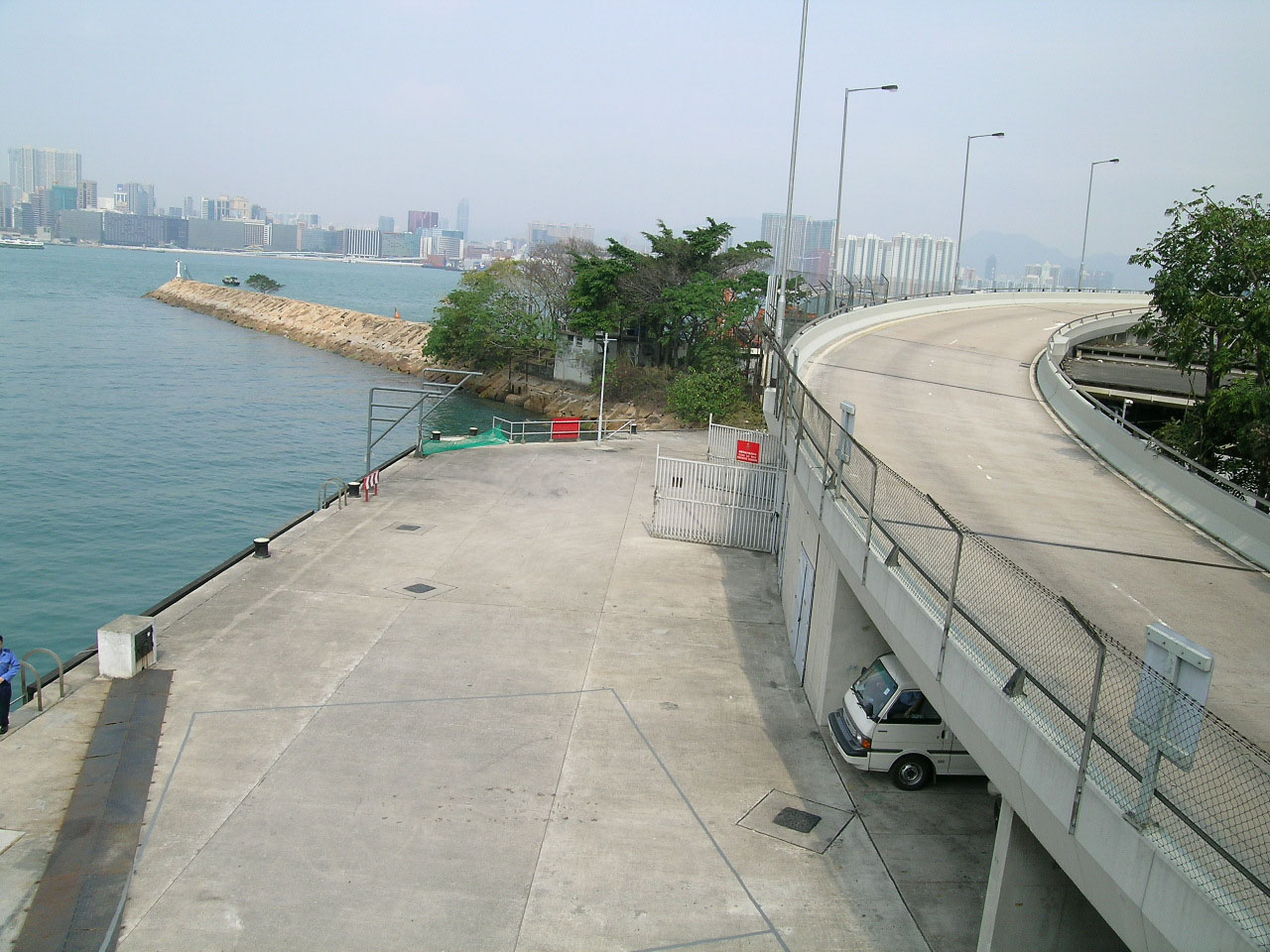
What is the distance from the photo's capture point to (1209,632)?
1048 centimetres

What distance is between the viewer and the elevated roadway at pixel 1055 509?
1049 cm

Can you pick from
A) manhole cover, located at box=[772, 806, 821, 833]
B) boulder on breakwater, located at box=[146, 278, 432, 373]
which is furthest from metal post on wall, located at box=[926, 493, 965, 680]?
boulder on breakwater, located at box=[146, 278, 432, 373]

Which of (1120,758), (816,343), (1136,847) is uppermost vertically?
(816,343)

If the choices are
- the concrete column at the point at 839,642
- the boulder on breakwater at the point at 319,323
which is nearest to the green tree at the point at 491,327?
the boulder on breakwater at the point at 319,323

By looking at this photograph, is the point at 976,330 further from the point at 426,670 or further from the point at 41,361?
the point at 41,361

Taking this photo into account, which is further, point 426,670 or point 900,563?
Answer: point 426,670

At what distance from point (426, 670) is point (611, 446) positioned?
75.7ft

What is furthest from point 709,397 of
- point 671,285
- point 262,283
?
point 262,283

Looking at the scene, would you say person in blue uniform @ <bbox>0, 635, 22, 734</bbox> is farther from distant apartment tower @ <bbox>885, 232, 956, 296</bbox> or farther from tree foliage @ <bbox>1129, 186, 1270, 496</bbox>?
distant apartment tower @ <bbox>885, 232, 956, 296</bbox>

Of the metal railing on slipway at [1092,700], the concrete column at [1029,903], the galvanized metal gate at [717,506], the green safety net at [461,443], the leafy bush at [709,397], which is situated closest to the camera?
the metal railing on slipway at [1092,700]

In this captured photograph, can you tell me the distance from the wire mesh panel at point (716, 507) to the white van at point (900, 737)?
38.6 feet

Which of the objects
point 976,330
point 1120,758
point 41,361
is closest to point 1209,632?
point 1120,758

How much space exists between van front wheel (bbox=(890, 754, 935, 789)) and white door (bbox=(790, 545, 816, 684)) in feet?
11.6

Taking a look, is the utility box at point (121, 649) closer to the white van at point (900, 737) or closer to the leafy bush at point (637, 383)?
the white van at point (900, 737)
